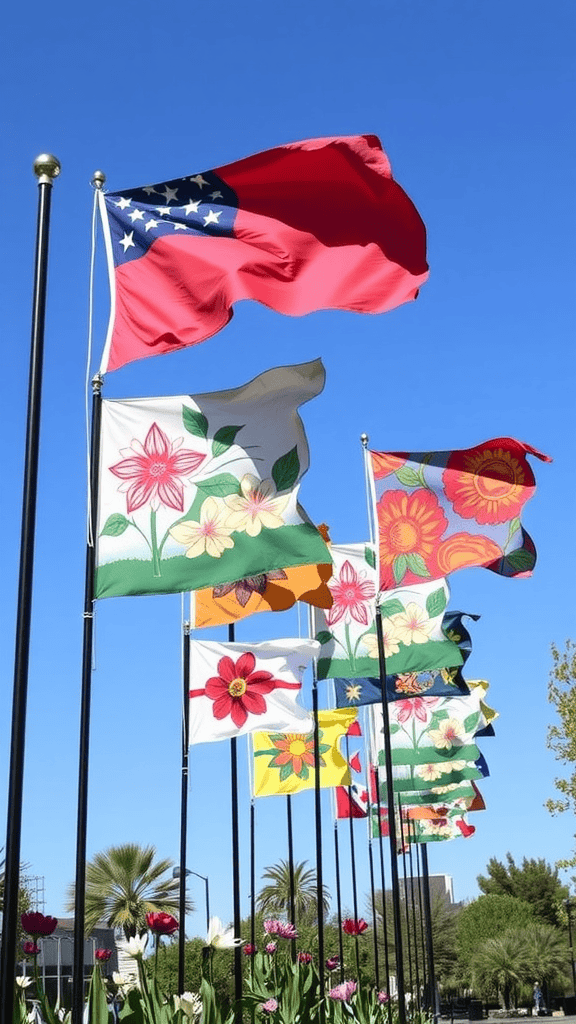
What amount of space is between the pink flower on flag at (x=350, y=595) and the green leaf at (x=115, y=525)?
29.4ft

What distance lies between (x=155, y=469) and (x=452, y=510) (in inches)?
287

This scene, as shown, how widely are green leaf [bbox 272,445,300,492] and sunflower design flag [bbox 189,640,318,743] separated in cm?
558

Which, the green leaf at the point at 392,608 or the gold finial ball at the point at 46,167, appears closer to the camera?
the gold finial ball at the point at 46,167

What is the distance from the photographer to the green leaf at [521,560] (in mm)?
16797

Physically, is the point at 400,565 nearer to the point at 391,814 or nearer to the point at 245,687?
the point at 245,687

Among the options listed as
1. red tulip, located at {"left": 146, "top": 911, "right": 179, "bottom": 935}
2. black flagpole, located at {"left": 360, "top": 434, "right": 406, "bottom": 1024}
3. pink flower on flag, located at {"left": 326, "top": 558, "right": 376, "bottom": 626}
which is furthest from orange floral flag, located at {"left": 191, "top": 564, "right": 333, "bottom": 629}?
red tulip, located at {"left": 146, "top": 911, "right": 179, "bottom": 935}

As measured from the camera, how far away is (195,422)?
35.1 feet

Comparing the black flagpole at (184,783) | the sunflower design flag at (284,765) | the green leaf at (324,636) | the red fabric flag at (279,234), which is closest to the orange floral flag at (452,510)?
the green leaf at (324,636)

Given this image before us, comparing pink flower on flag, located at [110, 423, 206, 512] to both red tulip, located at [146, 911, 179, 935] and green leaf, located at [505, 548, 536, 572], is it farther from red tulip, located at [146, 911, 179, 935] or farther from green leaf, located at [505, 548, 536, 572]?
green leaf, located at [505, 548, 536, 572]

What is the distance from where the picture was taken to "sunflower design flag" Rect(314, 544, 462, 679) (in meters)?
18.6

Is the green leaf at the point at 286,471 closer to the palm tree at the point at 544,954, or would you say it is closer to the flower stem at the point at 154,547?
the flower stem at the point at 154,547

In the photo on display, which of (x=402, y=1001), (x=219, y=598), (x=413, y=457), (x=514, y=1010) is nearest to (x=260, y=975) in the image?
(x=402, y=1001)

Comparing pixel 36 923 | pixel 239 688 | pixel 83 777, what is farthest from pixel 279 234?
pixel 239 688

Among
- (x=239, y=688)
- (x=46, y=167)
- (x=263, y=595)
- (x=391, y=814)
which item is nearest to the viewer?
(x=46, y=167)
